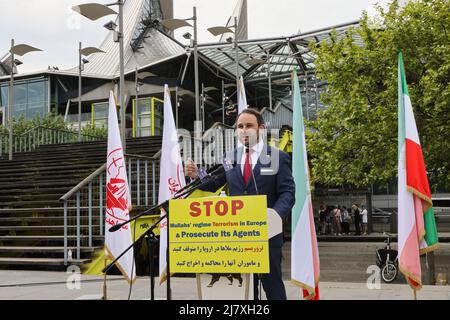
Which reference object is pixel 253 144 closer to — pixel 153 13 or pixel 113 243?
pixel 113 243

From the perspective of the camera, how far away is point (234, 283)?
347cm

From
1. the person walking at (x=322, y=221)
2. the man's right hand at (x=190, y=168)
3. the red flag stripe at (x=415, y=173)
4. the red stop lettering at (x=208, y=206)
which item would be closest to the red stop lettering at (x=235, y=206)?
the red stop lettering at (x=208, y=206)

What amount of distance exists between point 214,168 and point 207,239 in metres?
0.83

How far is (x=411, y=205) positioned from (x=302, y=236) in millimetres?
1437

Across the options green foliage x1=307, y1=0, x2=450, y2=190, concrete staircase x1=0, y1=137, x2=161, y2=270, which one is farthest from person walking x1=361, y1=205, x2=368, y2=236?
concrete staircase x1=0, y1=137, x2=161, y2=270

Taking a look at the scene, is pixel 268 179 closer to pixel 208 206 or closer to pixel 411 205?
pixel 208 206

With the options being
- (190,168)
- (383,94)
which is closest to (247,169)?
(190,168)

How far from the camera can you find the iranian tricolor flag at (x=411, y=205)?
5398 millimetres

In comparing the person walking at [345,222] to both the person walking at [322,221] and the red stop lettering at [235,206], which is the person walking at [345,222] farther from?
the red stop lettering at [235,206]

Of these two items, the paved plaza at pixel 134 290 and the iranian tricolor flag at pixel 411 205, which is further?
the paved plaza at pixel 134 290

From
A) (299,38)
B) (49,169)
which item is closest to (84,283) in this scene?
(49,169)

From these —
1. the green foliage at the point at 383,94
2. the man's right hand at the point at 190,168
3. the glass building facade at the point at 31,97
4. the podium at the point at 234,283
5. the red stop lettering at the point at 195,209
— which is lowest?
the podium at the point at 234,283

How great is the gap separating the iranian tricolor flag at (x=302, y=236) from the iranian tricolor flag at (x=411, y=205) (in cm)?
109

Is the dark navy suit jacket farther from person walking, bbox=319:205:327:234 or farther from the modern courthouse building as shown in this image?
person walking, bbox=319:205:327:234
